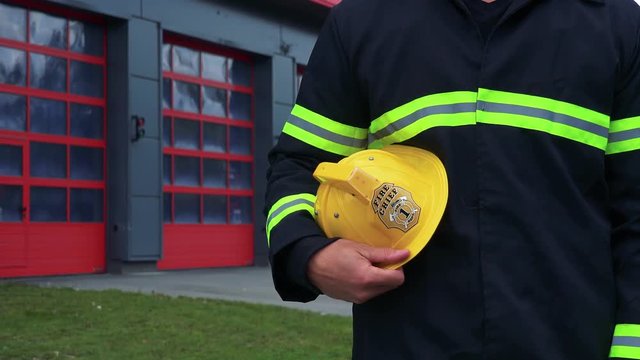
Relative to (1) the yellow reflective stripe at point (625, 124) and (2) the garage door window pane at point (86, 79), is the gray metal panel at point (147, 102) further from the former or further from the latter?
(1) the yellow reflective stripe at point (625, 124)

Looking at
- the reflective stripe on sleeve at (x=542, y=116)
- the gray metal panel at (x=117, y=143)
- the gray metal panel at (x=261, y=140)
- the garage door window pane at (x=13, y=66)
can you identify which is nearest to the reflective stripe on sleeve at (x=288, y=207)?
the reflective stripe on sleeve at (x=542, y=116)

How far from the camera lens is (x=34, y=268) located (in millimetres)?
13031

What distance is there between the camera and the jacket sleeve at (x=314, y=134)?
5.87ft

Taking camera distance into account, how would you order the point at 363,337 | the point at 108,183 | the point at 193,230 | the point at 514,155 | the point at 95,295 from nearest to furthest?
the point at 514,155 < the point at 363,337 < the point at 95,295 < the point at 108,183 < the point at 193,230

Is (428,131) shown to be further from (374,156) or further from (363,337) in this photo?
(363,337)

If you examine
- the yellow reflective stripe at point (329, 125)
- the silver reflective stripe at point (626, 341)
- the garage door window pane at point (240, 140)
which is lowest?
the silver reflective stripe at point (626, 341)

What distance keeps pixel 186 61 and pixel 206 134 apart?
5.05 feet

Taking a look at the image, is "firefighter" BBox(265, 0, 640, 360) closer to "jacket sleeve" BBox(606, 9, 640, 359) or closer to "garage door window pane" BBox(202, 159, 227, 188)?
"jacket sleeve" BBox(606, 9, 640, 359)

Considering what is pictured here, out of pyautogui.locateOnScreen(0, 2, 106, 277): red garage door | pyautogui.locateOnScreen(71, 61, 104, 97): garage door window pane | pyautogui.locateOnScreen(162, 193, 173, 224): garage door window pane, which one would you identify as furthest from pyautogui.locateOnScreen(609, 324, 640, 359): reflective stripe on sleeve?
pyautogui.locateOnScreen(162, 193, 173, 224): garage door window pane

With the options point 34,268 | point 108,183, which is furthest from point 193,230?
point 34,268

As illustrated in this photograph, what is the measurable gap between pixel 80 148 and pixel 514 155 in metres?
13.0

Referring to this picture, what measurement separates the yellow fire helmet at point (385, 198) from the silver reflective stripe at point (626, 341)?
17.7 inches

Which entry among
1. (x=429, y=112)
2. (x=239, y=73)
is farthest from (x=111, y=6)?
(x=429, y=112)

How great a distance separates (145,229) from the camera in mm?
14133
